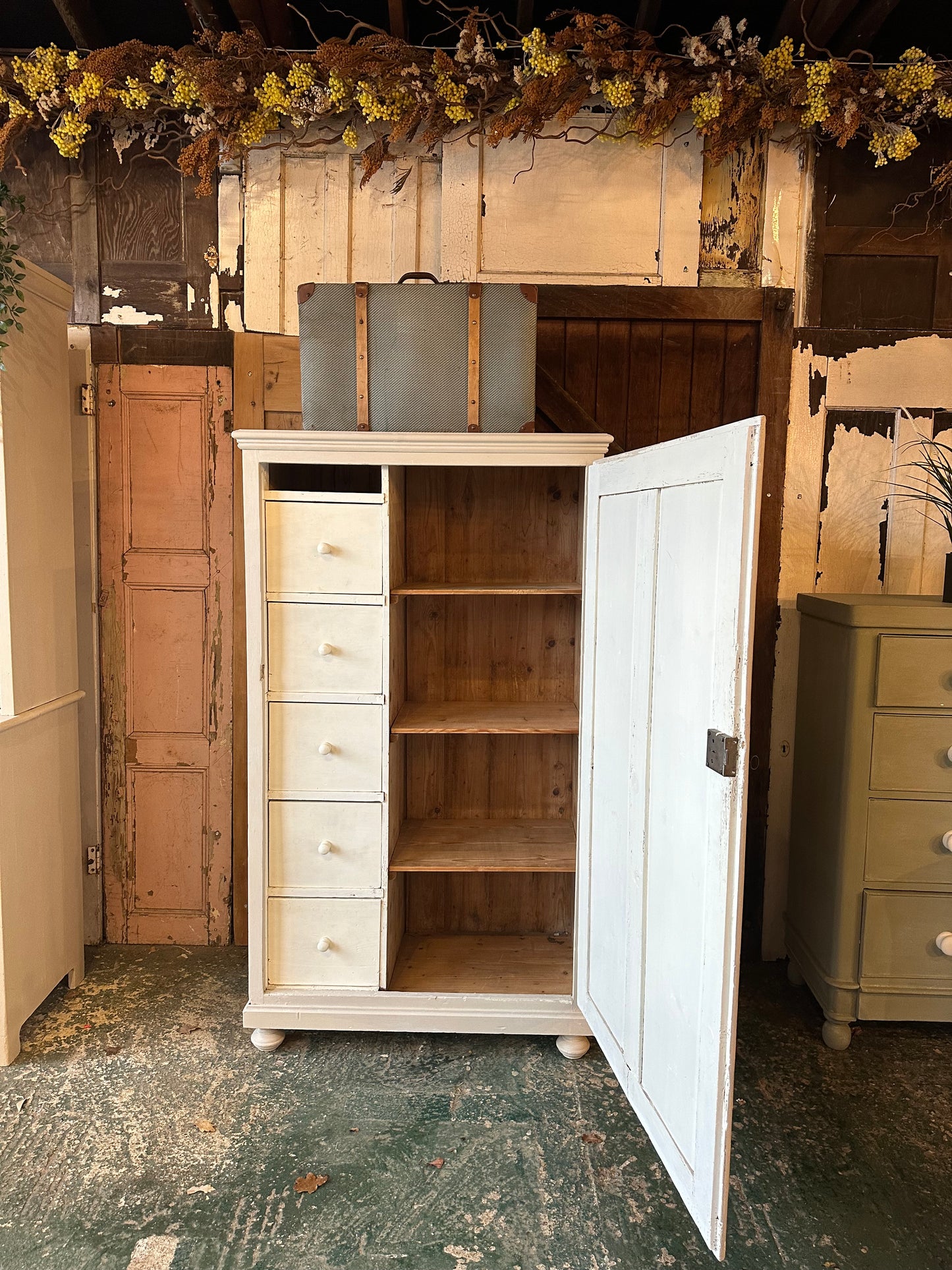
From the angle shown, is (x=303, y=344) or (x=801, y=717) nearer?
(x=303, y=344)

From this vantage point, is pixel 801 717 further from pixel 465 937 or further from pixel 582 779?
pixel 465 937

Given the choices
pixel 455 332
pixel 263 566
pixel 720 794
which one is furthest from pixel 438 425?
pixel 720 794

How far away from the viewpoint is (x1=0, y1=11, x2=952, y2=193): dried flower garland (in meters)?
2.21

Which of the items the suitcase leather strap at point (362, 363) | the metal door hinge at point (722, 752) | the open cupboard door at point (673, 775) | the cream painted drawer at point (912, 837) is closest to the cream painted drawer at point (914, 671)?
the cream painted drawer at point (912, 837)

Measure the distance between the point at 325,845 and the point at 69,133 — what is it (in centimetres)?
215

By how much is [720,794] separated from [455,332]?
4.36 ft

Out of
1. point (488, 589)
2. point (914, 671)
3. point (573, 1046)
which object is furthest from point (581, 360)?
point (573, 1046)

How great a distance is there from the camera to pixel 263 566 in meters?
2.08

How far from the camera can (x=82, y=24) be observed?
2.22 metres

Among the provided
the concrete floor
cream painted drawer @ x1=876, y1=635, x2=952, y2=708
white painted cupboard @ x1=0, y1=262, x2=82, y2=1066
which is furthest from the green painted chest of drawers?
white painted cupboard @ x1=0, y1=262, x2=82, y2=1066

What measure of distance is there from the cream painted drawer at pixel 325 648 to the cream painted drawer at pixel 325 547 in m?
0.05

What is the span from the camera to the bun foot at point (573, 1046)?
2195 mm

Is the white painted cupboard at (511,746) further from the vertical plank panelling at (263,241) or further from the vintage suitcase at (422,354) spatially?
→ the vertical plank panelling at (263,241)

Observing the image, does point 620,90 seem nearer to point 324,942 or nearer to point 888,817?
point 888,817
